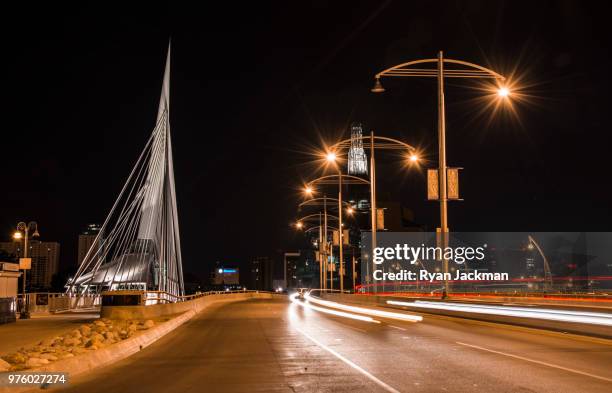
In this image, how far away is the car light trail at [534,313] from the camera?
722 inches

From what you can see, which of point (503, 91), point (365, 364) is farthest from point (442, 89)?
point (365, 364)

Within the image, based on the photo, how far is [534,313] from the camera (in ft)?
70.6

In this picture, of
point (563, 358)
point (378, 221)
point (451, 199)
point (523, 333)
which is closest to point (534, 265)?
point (378, 221)

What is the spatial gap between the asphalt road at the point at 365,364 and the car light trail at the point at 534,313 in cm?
54

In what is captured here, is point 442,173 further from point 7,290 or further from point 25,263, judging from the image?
point 25,263

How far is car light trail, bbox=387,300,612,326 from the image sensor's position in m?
18.3

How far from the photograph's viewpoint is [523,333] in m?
20.8

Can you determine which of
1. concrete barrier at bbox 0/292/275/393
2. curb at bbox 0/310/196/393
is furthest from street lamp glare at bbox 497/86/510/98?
curb at bbox 0/310/196/393

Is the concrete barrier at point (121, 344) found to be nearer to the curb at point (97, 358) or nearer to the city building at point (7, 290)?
the curb at point (97, 358)

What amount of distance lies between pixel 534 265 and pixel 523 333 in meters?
94.4

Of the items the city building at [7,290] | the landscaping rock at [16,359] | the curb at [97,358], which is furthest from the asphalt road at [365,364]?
the city building at [7,290]

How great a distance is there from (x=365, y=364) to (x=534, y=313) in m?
10.2

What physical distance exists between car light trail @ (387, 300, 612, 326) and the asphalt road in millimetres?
538

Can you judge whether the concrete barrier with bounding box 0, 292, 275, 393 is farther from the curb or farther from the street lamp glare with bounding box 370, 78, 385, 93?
the street lamp glare with bounding box 370, 78, 385, 93
